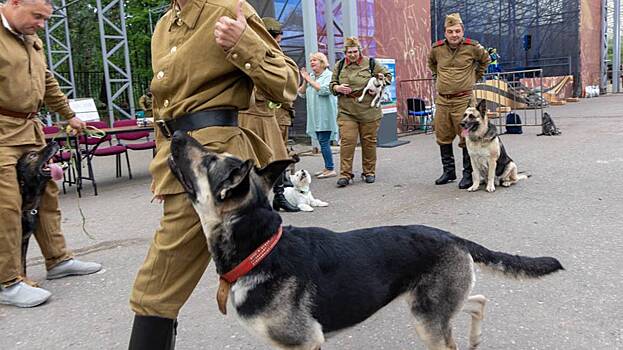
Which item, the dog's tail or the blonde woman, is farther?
the blonde woman

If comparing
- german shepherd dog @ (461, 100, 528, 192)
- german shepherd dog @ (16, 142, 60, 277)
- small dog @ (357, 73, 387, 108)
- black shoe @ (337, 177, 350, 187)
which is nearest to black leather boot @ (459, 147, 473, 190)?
german shepherd dog @ (461, 100, 528, 192)

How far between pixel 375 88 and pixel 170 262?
18.9ft

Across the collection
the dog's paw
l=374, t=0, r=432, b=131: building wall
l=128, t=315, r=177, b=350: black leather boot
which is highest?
l=374, t=0, r=432, b=131: building wall

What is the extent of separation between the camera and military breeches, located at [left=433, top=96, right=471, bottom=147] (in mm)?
7285

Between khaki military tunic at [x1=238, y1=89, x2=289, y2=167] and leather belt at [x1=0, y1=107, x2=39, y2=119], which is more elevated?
leather belt at [x1=0, y1=107, x2=39, y2=119]

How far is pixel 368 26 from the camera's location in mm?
13164

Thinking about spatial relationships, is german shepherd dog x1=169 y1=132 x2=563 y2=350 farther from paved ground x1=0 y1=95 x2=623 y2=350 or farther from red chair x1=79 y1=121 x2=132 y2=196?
red chair x1=79 y1=121 x2=132 y2=196

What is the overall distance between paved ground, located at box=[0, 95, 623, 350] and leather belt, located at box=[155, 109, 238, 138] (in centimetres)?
145

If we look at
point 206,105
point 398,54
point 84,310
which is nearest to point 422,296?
point 206,105

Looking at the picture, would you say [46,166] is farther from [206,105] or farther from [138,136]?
[138,136]

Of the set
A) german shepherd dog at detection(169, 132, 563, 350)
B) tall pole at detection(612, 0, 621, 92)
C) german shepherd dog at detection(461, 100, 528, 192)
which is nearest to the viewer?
german shepherd dog at detection(169, 132, 563, 350)

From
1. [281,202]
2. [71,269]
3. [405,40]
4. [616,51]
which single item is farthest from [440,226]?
[616,51]

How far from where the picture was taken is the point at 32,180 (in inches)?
153

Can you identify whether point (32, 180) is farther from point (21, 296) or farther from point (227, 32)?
point (227, 32)
